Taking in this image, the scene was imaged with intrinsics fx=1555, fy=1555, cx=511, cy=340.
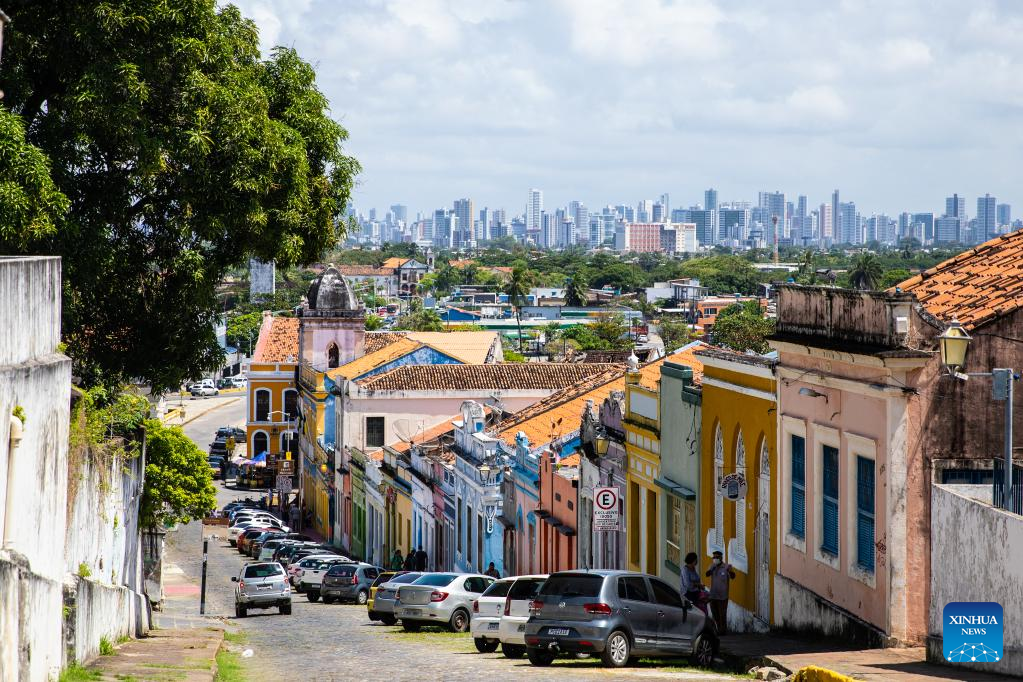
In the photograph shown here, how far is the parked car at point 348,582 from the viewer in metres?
40.6

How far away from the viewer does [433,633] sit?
2933 cm

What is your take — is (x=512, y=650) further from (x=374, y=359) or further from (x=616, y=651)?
(x=374, y=359)

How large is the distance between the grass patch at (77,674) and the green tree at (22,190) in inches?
224

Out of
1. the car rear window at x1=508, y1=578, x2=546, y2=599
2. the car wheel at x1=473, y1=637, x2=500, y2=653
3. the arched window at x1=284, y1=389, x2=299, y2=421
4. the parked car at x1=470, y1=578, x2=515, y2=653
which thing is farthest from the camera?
the arched window at x1=284, y1=389, x2=299, y2=421

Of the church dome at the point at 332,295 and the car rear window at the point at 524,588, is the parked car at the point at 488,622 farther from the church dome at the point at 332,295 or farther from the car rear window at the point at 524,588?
the church dome at the point at 332,295

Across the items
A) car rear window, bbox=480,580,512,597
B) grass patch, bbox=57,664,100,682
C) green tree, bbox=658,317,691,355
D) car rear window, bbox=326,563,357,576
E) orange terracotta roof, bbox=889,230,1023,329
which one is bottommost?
car rear window, bbox=326,563,357,576

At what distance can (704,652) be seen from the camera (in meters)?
20.5

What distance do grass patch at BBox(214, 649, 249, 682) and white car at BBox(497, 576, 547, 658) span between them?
3753 mm

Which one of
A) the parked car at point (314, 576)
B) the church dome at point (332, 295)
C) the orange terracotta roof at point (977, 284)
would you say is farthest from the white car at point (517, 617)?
the church dome at point (332, 295)

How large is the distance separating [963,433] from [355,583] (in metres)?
24.2

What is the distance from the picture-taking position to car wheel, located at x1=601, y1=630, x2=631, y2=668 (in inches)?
762

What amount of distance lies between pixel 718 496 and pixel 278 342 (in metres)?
69.2

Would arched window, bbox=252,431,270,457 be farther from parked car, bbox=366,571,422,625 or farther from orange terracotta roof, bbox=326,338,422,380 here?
parked car, bbox=366,571,422,625

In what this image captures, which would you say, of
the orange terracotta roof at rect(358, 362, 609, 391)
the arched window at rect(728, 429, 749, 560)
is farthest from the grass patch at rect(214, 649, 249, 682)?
the orange terracotta roof at rect(358, 362, 609, 391)
